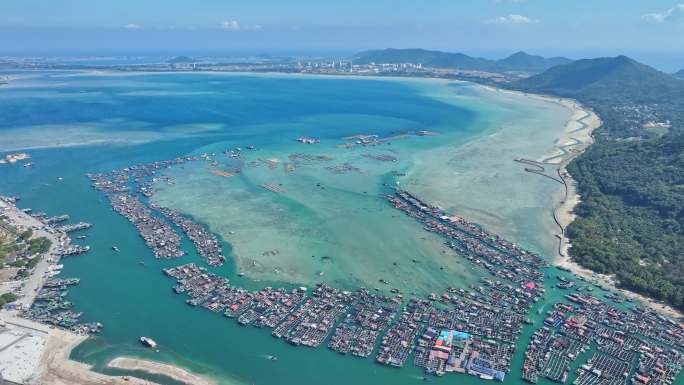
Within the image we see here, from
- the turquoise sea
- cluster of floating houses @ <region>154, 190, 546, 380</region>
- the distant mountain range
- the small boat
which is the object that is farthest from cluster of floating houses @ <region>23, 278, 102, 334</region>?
the distant mountain range

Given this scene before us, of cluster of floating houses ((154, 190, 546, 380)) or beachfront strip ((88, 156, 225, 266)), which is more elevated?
beachfront strip ((88, 156, 225, 266))

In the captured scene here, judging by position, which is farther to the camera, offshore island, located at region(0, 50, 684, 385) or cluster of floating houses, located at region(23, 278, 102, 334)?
cluster of floating houses, located at region(23, 278, 102, 334)

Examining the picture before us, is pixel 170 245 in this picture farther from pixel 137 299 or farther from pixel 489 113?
pixel 489 113

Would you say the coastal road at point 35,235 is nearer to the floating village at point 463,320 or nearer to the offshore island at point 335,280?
the offshore island at point 335,280

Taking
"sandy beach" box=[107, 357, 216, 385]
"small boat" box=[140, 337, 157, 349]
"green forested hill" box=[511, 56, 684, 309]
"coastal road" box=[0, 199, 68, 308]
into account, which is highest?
"green forested hill" box=[511, 56, 684, 309]

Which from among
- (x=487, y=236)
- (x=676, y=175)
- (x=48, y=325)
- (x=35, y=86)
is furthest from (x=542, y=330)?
(x=35, y=86)

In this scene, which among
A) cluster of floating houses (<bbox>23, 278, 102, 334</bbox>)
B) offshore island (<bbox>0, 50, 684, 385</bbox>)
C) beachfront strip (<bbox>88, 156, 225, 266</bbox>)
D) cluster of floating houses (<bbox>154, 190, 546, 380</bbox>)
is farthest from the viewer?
beachfront strip (<bbox>88, 156, 225, 266</bbox>)

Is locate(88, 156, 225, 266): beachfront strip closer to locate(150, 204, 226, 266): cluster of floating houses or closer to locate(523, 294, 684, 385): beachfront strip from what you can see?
locate(150, 204, 226, 266): cluster of floating houses
